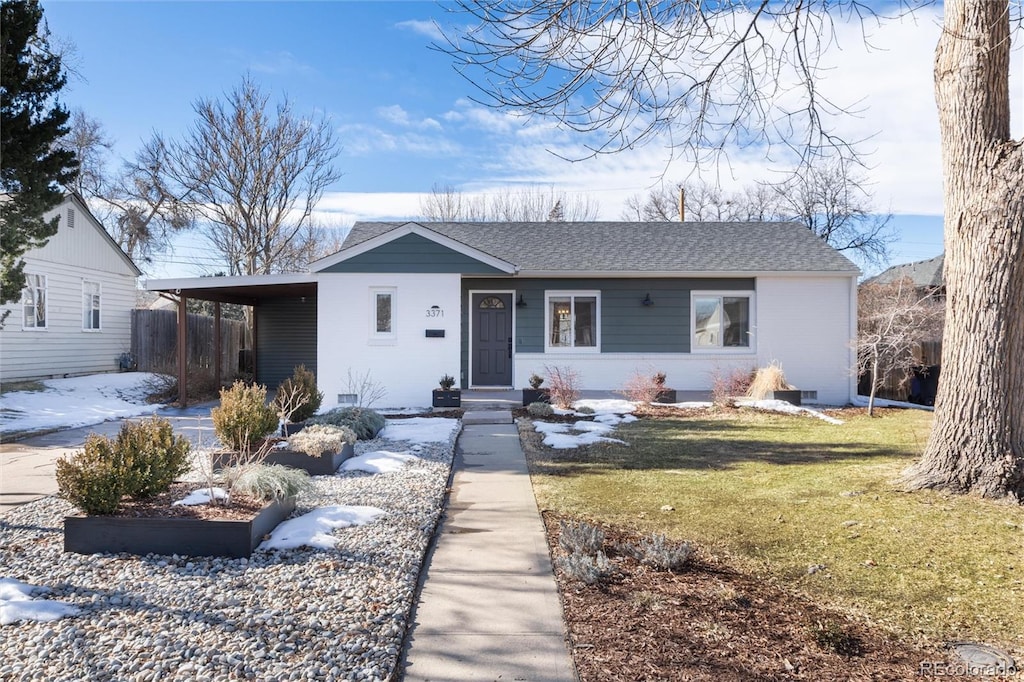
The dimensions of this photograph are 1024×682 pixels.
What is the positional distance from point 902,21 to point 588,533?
5.02m

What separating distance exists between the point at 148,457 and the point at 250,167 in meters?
19.7

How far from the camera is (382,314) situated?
13336 mm

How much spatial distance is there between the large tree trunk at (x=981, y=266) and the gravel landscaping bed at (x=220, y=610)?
15.4 ft

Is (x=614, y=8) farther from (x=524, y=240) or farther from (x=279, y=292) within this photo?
(x=279, y=292)

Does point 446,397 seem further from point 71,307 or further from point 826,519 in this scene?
point 71,307

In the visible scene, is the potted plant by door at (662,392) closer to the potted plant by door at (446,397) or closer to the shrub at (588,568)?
the potted plant by door at (446,397)

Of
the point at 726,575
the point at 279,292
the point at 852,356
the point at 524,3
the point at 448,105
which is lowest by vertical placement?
the point at 726,575

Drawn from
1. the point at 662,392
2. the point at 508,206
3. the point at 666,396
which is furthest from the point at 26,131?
the point at 508,206

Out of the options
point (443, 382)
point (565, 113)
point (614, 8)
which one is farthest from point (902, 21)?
point (443, 382)

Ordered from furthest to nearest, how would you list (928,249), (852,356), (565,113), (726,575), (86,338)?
1. (928,249)
2. (86,338)
3. (852,356)
4. (565,113)
5. (726,575)

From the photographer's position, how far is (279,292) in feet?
51.4

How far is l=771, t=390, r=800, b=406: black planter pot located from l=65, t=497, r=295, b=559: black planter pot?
1156cm

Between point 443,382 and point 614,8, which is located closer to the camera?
point 614,8

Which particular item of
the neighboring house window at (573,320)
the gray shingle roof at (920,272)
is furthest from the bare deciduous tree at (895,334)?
the gray shingle roof at (920,272)
